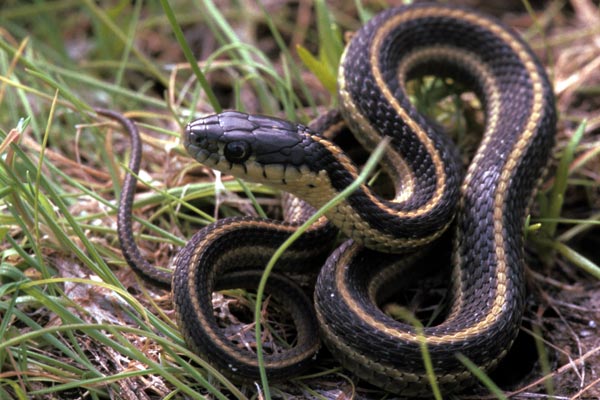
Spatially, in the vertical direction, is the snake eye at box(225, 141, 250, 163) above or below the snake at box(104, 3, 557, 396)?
above

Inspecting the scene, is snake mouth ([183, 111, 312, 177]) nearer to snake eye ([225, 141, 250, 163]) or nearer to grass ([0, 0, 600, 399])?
snake eye ([225, 141, 250, 163])

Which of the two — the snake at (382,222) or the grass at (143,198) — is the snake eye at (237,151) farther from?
the grass at (143,198)

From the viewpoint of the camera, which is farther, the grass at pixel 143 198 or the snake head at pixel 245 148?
the snake head at pixel 245 148

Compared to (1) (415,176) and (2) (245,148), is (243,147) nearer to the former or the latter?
(2) (245,148)

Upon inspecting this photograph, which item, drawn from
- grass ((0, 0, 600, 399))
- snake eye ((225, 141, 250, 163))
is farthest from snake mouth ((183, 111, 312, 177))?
grass ((0, 0, 600, 399))

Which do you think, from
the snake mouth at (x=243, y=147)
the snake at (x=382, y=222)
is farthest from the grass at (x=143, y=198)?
the snake mouth at (x=243, y=147)

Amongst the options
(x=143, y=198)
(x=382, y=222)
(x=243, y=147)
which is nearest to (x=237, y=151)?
(x=243, y=147)

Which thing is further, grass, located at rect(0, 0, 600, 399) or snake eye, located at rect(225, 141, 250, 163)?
snake eye, located at rect(225, 141, 250, 163)
